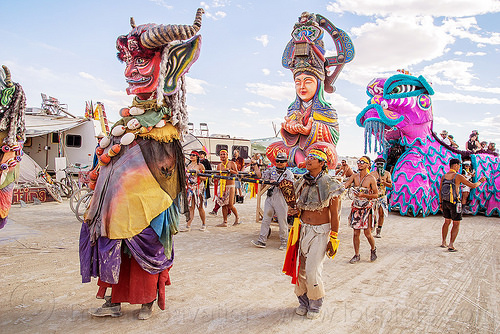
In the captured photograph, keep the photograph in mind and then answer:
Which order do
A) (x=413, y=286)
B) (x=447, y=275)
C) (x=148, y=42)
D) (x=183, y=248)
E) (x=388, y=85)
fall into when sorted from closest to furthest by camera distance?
(x=148, y=42) < (x=413, y=286) < (x=447, y=275) < (x=183, y=248) < (x=388, y=85)

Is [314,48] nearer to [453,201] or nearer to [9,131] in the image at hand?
[453,201]

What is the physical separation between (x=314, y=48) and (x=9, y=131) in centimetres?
580

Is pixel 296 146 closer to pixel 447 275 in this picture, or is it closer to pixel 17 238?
pixel 447 275

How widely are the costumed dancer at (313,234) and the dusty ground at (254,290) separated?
241mm

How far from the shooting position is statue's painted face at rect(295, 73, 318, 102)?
292 inches

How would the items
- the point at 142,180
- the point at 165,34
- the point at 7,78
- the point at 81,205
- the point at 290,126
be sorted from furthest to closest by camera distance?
1. the point at 81,205
2. the point at 290,126
3. the point at 7,78
4. the point at 165,34
5. the point at 142,180

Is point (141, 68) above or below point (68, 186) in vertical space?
above

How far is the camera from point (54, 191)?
11.6 meters

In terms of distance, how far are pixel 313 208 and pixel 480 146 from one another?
12223 millimetres

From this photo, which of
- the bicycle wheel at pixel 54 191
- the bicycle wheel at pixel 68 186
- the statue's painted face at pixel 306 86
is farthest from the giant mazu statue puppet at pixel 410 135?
the bicycle wheel at pixel 54 191

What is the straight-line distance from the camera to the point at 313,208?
3.44 meters

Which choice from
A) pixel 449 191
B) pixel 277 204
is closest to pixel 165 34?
pixel 277 204

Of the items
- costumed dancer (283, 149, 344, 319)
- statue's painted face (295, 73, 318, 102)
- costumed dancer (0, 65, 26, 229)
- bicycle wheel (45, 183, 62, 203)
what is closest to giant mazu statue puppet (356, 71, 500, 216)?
statue's painted face (295, 73, 318, 102)

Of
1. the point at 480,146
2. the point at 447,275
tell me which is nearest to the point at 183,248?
the point at 447,275
